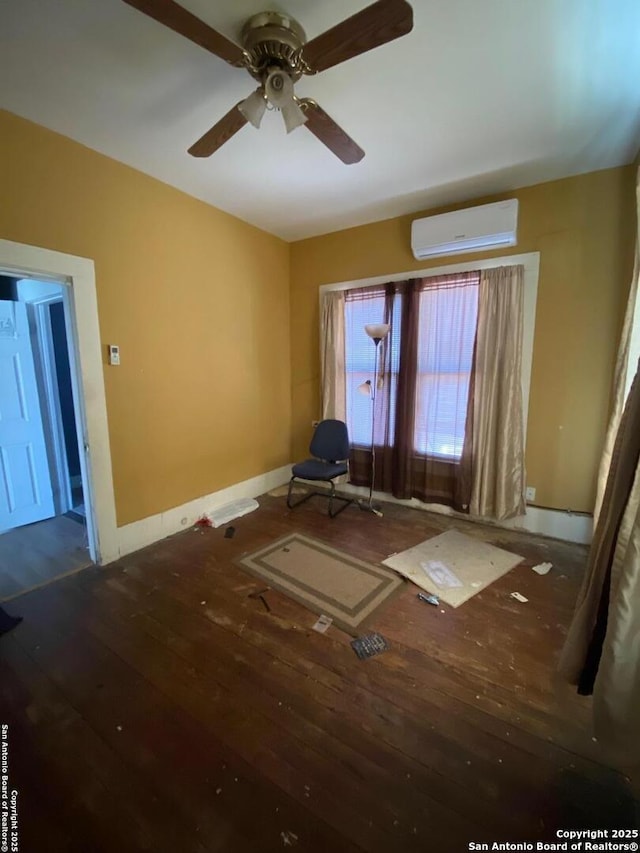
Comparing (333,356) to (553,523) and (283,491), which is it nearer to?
(283,491)

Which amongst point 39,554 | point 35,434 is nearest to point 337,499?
point 39,554

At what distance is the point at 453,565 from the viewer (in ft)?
7.91

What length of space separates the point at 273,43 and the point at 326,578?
2.66m

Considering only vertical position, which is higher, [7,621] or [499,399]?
[499,399]

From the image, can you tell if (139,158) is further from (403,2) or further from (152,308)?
(403,2)

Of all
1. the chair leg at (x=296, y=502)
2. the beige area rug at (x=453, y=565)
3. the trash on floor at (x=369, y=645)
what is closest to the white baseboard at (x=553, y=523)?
the beige area rug at (x=453, y=565)

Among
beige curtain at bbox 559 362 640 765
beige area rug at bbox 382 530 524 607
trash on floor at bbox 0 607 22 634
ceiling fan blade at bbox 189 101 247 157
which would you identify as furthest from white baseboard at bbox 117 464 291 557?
beige curtain at bbox 559 362 640 765

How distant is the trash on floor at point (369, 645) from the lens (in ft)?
5.48

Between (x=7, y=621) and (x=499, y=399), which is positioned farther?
(x=499, y=399)

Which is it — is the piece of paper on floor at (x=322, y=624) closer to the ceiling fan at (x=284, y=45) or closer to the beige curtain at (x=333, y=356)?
the beige curtain at (x=333, y=356)

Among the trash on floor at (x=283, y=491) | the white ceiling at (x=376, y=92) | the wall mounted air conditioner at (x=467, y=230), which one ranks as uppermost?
the white ceiling at (x=376, y=92)

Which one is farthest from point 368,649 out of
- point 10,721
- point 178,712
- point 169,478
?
point 169,478

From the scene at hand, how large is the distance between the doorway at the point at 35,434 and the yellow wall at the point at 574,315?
3.46m

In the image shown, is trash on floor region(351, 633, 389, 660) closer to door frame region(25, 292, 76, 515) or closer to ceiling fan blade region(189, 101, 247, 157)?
ceiling fan blade region(189, 101, 247, 157)
